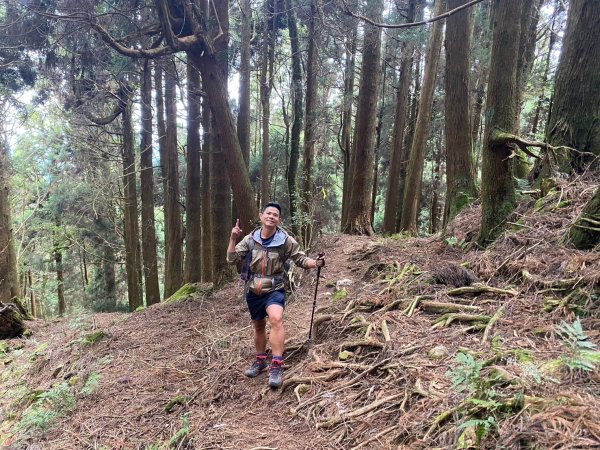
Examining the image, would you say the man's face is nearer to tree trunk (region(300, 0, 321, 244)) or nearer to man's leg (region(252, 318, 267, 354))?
man's leg (region(252, 318, 267, 354))

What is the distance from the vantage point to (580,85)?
16.4 feet

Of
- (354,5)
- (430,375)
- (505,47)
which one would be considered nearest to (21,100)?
(354,5)

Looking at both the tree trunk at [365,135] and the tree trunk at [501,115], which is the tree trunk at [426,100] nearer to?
the tree trunk at [365,135]

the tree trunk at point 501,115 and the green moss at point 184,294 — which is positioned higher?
the tree trunk at point 501,115

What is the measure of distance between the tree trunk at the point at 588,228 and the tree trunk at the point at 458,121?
3.29 meters

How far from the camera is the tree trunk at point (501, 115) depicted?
15.7 feet

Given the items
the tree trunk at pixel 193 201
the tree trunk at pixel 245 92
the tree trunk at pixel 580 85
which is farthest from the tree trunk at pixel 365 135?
the tree trunk at pixel 580 85

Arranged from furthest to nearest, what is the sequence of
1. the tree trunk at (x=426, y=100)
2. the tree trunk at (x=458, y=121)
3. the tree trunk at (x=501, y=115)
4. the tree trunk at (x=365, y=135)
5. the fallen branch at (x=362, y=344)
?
the tree trunk at (x=426, y=100) → the tree trunk at (x=365, y=135) → the tree trunk at (x=458, y=121) → the tree trunk at (x=501, y=115) → the fallen branch at (x=362, y=344)

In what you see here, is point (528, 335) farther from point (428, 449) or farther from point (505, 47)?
point (505, 47)

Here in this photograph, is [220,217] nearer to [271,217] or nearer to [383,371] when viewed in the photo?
[271,217]

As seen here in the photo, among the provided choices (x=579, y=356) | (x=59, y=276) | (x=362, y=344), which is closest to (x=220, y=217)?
(x=362, y=344)

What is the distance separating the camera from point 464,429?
2051 mm

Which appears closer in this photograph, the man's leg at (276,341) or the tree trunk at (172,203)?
the man's leg at (276,341)

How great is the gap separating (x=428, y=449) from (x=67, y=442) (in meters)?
3.39
